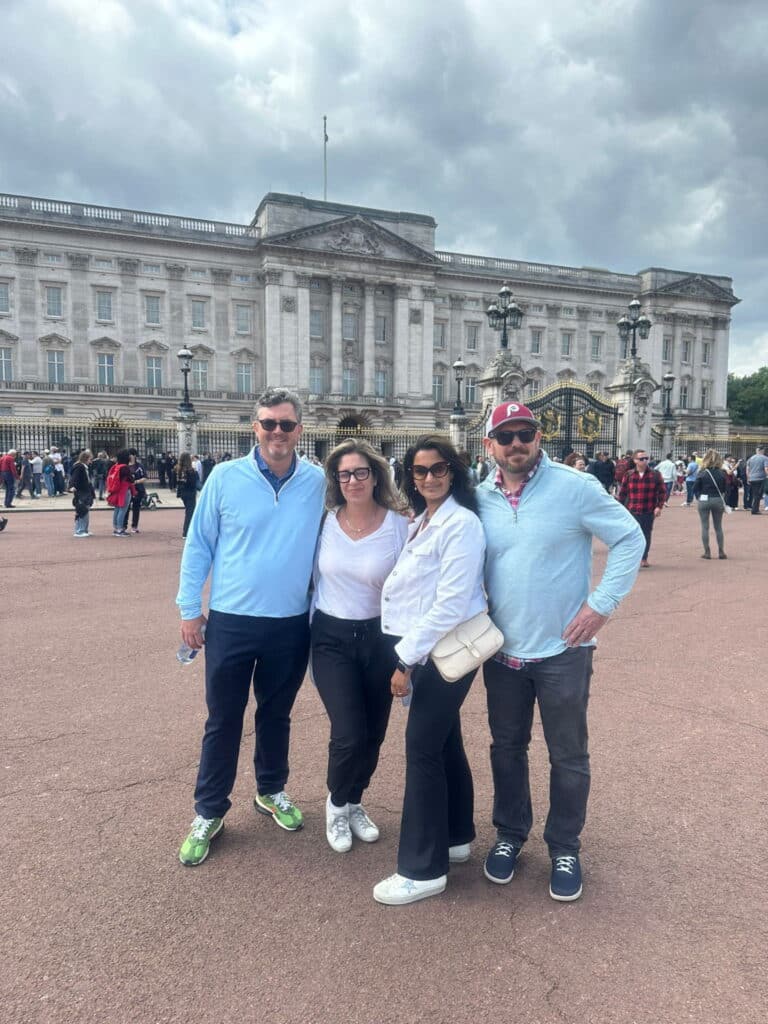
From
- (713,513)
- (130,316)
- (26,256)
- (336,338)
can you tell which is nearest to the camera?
(713,513)

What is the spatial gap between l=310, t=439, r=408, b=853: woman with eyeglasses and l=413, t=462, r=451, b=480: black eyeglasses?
0.34 m

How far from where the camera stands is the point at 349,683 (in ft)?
10.1

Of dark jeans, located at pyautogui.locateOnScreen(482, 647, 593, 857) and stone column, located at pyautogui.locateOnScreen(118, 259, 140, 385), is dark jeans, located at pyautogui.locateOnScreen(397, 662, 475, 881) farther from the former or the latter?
stone column, located at pyautogui.locateOnScreen(118, 259, 140, 385)

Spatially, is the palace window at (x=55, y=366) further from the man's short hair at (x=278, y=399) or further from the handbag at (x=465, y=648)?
the handbag at (x=465, y=648)

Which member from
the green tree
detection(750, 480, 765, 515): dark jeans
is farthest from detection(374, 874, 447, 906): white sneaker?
the green tree

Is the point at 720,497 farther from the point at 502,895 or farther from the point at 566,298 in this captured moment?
the point at 566,298

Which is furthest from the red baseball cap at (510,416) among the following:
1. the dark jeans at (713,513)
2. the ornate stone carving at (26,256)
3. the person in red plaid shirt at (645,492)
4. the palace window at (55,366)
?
the ornate stone carving at (26,256)

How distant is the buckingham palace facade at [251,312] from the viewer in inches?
1770

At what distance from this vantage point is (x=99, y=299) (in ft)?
152

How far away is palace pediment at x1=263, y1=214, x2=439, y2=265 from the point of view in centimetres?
4834

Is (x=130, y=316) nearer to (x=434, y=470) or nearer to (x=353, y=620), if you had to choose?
(x=353, y=620)

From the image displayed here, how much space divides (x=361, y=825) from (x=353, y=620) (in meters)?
1.05

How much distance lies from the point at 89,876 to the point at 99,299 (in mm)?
50114

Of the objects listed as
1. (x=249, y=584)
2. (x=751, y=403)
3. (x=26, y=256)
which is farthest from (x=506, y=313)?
(x=751, y=403)
